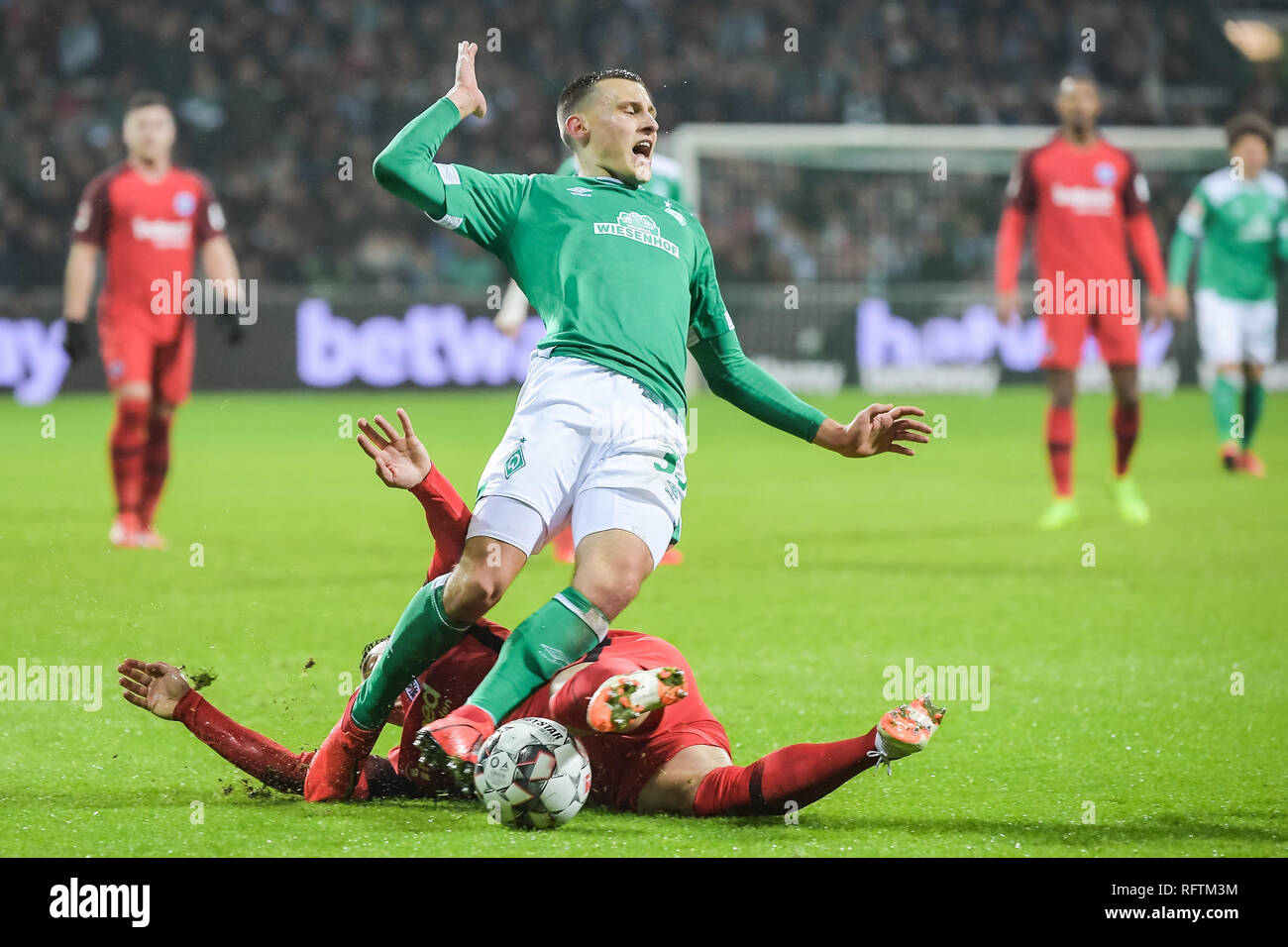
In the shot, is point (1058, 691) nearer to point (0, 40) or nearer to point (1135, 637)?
point (1135, 637)

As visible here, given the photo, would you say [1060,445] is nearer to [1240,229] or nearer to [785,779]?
[1240,229]

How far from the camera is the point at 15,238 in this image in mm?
18438

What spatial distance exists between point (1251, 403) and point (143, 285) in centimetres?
740

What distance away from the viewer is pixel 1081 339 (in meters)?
9.27

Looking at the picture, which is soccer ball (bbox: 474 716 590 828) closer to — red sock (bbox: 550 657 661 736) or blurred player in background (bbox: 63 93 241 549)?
red sock (bbox: 550 657 661 736)

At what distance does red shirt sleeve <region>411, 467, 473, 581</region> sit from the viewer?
12.2ft

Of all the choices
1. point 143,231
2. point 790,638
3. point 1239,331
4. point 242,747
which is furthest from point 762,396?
point 1239,331

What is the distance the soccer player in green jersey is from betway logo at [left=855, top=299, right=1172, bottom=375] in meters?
6.06

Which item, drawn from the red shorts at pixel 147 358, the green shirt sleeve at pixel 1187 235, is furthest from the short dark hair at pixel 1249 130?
the red shorts at pixel 147 358

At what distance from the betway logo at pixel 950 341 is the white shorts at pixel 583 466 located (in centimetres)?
1431

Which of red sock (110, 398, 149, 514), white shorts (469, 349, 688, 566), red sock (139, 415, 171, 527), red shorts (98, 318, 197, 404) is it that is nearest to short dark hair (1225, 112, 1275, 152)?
red shorts (98, 318, 197, 404)
